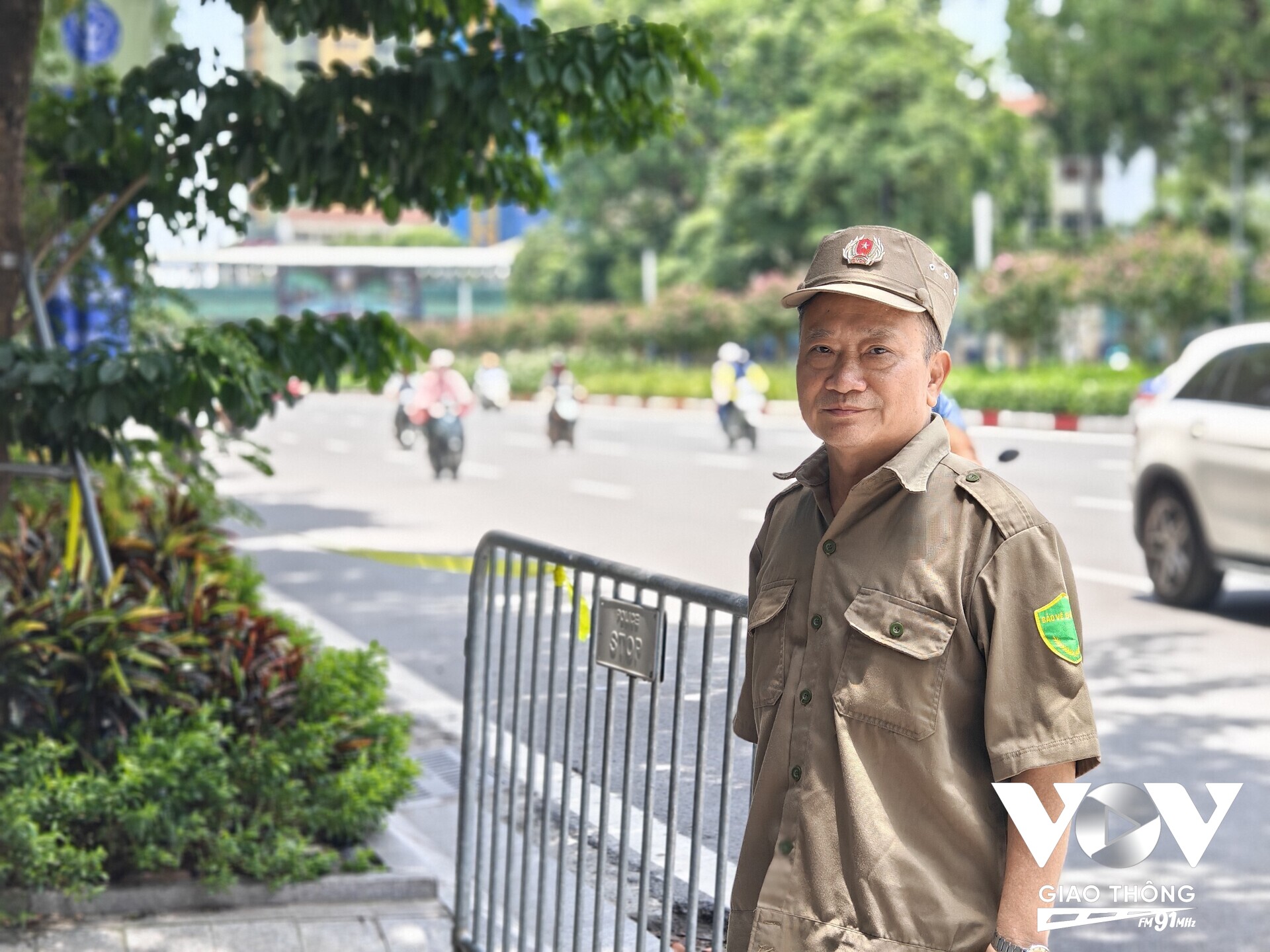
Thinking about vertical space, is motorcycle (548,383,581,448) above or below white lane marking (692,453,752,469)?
above

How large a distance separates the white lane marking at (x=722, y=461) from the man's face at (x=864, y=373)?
57.8 ft

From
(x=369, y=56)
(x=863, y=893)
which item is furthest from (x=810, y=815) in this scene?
(x=369, y=56)

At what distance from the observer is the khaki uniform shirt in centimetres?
190

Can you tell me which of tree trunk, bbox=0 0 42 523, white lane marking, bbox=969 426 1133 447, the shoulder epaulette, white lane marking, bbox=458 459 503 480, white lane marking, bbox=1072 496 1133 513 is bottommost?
white lane marking, bbox=458 459 503 480

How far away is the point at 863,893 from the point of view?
195 centimetres

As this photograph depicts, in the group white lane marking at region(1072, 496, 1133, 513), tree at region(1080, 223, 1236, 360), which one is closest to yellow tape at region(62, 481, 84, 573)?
white lane marking at region(1072, 496, 1133, 513)

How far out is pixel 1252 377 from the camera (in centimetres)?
874

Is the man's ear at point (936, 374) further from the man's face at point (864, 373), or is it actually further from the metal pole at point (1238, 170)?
the metal pole at point (1238, 170)

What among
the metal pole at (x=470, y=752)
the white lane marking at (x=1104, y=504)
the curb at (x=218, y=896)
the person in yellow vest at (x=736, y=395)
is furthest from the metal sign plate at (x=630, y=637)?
the person in yellow vest at (x=736, y=395)

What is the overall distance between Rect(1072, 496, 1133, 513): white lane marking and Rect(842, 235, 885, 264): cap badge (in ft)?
41.4

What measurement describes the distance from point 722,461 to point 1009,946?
18969 millimetres

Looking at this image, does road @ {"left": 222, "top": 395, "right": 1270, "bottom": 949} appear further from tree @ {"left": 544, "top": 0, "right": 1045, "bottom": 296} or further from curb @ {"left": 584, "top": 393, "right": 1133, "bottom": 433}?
tree @ {"left": 544, "top": 0, "right": 1045, "bottom": 296}

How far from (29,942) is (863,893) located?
293cm

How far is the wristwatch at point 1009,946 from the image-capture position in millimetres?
1917
